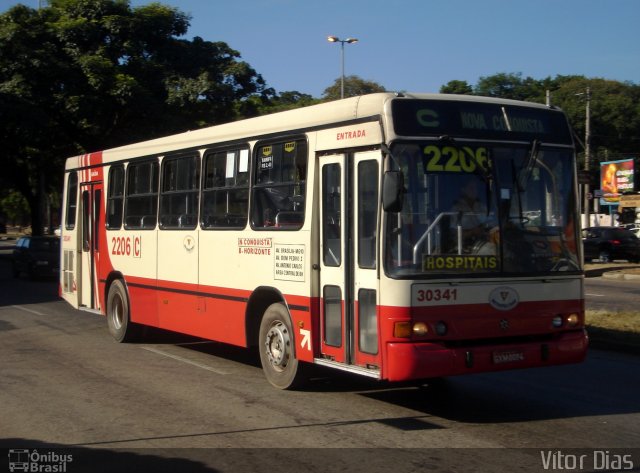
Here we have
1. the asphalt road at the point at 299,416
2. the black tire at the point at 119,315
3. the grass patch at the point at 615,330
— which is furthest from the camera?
the black tire at the point at 119,315

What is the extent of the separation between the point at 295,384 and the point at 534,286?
292 cm

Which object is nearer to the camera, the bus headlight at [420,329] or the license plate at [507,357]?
the bus headlight at [420,329]

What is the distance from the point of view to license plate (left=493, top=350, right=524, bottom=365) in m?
7.47

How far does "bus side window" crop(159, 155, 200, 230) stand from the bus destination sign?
4224 millimetres

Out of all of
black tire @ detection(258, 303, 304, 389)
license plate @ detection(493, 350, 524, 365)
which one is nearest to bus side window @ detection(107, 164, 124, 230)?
black tire @ detection(258, 303, 304, 389)

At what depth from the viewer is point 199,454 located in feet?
21.3

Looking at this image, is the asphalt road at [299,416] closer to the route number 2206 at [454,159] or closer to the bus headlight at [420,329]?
the bus headlight at [420,329]

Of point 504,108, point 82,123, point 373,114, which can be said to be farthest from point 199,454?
point 82,123

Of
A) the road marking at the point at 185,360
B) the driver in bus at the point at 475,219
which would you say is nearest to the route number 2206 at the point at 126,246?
the road marking at the point at 185,360

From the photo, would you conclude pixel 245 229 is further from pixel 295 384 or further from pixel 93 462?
pixel 93 462

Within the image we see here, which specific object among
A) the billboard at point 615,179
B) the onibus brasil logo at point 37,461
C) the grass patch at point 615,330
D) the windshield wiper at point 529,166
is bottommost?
the onibus brasil logo at point 37,461

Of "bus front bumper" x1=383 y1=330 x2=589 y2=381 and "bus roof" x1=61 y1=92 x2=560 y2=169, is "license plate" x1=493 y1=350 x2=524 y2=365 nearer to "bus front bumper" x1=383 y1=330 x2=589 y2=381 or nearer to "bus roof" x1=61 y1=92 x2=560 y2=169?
"bus front bumper" x1=383 y1=330 x2=589 y2=381

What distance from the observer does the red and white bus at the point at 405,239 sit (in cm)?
736

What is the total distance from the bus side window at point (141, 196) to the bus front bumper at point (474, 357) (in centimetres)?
611
